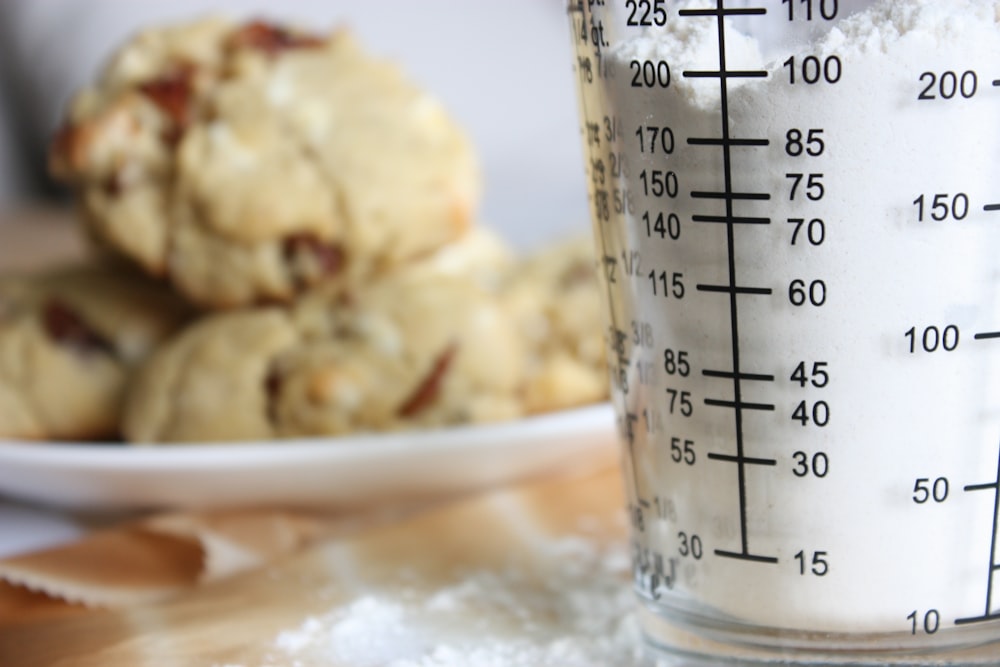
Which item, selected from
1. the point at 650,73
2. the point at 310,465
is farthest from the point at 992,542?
the point at 310,465

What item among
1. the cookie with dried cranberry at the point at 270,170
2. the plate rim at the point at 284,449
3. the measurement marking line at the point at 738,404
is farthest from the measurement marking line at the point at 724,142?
the cookie with dried cranberry at the point at 270,170

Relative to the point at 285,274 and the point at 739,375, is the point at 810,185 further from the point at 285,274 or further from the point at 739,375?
the point at 285,274

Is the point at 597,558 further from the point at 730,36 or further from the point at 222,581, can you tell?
the point at 730,36

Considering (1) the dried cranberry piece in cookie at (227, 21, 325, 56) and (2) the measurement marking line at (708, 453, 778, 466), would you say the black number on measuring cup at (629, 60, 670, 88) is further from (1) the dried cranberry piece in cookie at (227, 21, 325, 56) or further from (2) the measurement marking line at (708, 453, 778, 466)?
(1) the dried cranberry piece in cookie at (227, 21, 325, 56)

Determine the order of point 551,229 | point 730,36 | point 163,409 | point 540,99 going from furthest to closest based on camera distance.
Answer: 1. point 540,99
2. point 551,229
3. point 163,409
4. point 730,36

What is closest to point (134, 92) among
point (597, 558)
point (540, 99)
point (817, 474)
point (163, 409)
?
point (163, 409)

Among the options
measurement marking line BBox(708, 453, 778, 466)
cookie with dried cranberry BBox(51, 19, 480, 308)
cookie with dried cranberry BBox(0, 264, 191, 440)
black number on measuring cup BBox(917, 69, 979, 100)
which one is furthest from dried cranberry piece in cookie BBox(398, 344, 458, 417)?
black number on measuring cup BBox(917, 69, 979, 100)

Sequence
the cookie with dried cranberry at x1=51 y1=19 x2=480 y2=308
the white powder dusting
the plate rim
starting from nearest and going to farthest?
the white powder dusting → the plate rim → the cookie with dried cranberry at x1=51 y1=19 x2=480 y2=308
